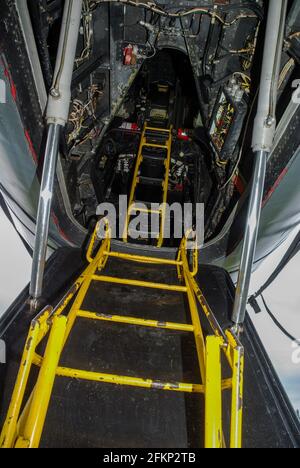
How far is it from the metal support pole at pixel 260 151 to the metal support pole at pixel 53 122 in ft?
3.68

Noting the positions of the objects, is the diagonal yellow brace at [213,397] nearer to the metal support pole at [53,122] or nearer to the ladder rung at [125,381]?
the ladder rung at [125,381]

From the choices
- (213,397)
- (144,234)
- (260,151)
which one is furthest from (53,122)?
(144,234)

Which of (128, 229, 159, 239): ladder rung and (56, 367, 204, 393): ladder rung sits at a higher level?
(128, 229, 159, 239): ladder rung

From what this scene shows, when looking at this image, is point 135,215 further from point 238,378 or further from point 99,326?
point 238,378

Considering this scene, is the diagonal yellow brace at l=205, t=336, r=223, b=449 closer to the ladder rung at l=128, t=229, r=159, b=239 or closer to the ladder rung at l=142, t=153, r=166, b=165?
the ladder rung at l=128, t=229, r=159, b=239

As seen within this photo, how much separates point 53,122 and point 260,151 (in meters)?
1.20

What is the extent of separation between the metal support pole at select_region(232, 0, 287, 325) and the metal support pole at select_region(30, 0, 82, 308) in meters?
1.12

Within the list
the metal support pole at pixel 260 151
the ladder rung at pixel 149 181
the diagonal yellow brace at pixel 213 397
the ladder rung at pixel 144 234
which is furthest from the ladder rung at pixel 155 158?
the diagonal yellow brace at pixel 213 397

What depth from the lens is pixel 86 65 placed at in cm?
304

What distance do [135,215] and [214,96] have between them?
1898mm

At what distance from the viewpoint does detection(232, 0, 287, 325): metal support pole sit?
70.8 inches

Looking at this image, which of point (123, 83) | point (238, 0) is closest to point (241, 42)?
point (238, 0)

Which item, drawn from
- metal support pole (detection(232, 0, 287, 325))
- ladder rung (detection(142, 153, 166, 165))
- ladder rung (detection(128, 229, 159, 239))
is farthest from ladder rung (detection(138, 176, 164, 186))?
metal support pole (detection(232, 0, 287, 325))

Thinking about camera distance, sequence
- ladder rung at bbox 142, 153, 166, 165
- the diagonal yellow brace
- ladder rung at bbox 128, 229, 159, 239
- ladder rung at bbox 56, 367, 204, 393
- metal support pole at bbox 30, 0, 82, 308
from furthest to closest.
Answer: ladder rung at bbox 142, 153, 166, 165 → ladder rung at bbox 128, 229, 159, 239 → metal support pole at bbox 30, 0, 82, 308 → ladder rung at bbox 56, 367, 204, 393 → the diagonal yellow brace
